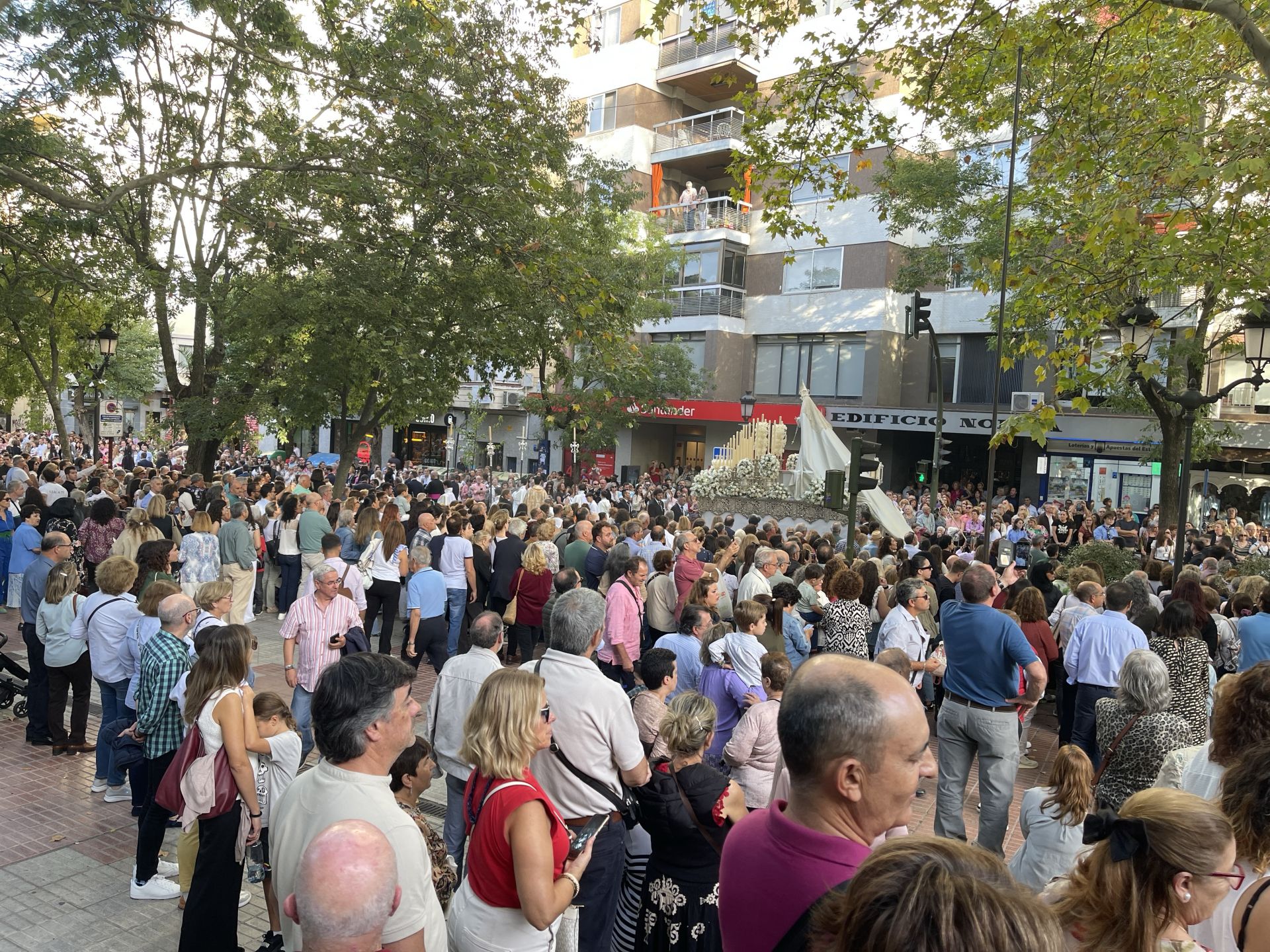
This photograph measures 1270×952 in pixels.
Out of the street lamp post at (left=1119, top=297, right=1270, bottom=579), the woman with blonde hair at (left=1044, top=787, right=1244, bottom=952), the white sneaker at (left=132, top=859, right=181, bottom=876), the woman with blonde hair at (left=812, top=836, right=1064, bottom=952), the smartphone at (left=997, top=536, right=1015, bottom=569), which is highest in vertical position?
the street lamp post at (left=1119, top=297, right=1270, bottom=579)

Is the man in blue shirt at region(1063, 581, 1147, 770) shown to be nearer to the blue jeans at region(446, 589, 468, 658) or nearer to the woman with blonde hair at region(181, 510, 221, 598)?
the blue jeans at region(446, 589, 468, 658)

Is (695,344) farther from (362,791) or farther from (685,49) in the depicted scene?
(362,791)

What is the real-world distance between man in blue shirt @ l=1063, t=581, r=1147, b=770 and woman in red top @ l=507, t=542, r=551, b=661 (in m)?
4.95

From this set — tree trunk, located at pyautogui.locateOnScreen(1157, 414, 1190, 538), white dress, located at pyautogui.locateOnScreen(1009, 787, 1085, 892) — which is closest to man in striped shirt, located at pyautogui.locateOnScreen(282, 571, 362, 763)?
white dress, located at pyautogui.locateOnScreen(1009, 787, 1085, 892)

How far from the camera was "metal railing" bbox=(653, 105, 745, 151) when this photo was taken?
121 feet

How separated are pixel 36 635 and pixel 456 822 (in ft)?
15.5

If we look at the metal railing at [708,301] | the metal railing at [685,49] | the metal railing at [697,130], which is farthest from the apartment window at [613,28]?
the metal railing at [708,301]

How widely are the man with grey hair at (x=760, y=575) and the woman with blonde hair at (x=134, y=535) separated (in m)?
6.35

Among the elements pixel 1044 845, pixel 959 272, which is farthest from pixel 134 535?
pixel 959 272

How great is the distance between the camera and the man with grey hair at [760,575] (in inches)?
326

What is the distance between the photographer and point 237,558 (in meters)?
10.4

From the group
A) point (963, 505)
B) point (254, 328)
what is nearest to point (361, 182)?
point (254, 328)

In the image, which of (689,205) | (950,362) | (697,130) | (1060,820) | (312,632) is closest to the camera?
(1060,820)

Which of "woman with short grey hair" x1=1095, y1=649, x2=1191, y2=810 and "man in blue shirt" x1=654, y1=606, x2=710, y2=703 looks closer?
"woman with short grey hair" x1=1095, y1=649, x2=1191, y2=810
